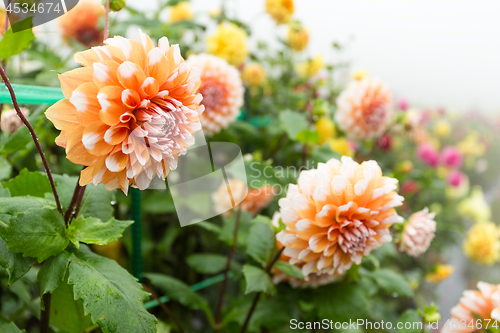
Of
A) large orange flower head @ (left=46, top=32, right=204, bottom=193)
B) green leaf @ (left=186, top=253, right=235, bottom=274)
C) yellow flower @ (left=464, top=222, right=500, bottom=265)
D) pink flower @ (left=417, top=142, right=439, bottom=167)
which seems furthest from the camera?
pink flower @ (left=417, top=142, right=439, bottom=167)

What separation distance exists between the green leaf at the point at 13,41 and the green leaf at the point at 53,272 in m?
0.23

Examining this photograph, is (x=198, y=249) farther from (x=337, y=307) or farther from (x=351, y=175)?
Answer: (x=351, y=175)

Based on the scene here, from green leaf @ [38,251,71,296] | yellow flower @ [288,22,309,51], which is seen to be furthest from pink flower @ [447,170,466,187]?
green leaf @ [38,251,71,296]

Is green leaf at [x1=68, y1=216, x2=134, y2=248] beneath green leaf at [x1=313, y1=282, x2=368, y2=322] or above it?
above

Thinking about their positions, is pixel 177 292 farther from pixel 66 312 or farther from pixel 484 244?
pixel 484 244

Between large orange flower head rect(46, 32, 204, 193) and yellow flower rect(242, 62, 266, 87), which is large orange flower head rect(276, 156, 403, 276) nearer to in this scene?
large orange flower head rect(46, 32, 204, 193)

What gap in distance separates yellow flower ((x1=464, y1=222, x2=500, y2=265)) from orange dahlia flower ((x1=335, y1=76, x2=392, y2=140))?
63cm

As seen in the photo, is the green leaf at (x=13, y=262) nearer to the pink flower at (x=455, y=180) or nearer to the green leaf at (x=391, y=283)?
the green leaf at (x=391, y=283)

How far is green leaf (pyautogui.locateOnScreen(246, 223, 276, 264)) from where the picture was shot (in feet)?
1.88

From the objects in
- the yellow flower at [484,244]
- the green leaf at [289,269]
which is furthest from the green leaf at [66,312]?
the yellow flower at [484,244]

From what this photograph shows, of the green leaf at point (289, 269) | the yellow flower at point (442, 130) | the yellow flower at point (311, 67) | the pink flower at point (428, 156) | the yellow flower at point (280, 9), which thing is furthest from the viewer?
the yellow flower at point (442, 130)

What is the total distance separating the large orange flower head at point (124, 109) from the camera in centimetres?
29

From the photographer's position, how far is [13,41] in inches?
15.0

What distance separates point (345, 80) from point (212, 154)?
1177 millimetres
